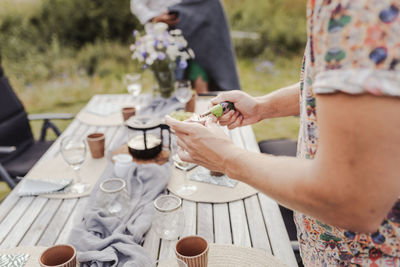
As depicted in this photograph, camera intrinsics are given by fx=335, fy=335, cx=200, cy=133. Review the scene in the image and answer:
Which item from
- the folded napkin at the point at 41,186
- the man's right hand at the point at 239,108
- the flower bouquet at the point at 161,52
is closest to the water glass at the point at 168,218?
the man's right hand at the point at 239,108

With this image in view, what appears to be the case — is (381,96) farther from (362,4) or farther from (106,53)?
(106,53)

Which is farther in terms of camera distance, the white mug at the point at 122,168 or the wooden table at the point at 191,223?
the white mug at the point at 122,168

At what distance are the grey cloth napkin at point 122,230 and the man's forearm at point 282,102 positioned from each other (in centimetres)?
59

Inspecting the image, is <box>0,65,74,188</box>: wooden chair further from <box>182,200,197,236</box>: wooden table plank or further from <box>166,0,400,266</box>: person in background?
<box>166,0,400,266</box>: person in background

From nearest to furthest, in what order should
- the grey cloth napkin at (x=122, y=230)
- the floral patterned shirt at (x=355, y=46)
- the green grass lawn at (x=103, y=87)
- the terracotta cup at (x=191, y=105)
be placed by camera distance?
the floral patterned shirt at (x=355, y=46) → the grey cloth napkin at (x=122, y=230) → the terracotta cup at (x=191, y=105) → the green grass lawn at (x=103, y=87)

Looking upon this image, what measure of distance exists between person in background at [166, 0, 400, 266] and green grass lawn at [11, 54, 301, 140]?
375cm

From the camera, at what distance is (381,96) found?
0.57m

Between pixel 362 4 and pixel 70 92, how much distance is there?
18.4 feet

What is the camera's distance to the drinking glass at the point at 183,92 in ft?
7.95

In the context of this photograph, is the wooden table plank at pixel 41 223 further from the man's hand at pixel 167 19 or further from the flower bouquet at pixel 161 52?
the man's hand at pixel 167 19

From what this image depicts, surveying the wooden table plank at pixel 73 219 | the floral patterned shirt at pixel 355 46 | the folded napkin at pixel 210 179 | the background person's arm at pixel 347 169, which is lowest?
the wooden table plank at pixel 73 219

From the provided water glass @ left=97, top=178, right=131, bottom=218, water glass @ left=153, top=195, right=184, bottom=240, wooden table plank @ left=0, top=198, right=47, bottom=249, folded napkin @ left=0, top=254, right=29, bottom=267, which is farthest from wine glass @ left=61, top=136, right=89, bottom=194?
water glass @ left=153, top=195, right=184, bottom=240

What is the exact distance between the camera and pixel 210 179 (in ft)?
5.46

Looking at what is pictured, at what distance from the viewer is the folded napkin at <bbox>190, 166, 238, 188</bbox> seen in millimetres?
1627
